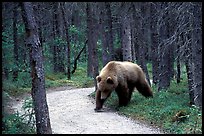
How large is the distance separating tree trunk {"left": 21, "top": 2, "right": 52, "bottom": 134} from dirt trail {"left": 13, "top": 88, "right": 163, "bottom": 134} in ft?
4.37

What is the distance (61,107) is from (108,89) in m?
2.76

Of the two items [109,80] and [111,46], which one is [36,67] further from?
[111,46]

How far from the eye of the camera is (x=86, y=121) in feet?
43.3

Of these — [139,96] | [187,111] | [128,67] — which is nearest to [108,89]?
[128,67]

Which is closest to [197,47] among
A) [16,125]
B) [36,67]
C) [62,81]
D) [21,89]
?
[36,67]

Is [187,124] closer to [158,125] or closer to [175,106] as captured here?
[158,125]

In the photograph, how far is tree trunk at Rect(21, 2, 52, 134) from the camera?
9.89 m

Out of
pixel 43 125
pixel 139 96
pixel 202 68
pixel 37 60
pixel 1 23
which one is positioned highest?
pixel 1 23

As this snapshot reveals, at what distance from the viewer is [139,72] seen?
17078 millimetres

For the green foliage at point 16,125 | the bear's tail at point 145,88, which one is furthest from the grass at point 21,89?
the bear's tail at point 145,88

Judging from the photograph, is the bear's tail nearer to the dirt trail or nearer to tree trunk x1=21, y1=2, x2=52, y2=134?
the dirt trail

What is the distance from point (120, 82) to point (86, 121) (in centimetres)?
332

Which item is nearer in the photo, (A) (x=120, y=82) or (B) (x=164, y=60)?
(A) (x=120, y=82)

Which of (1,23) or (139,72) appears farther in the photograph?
(139,72)
